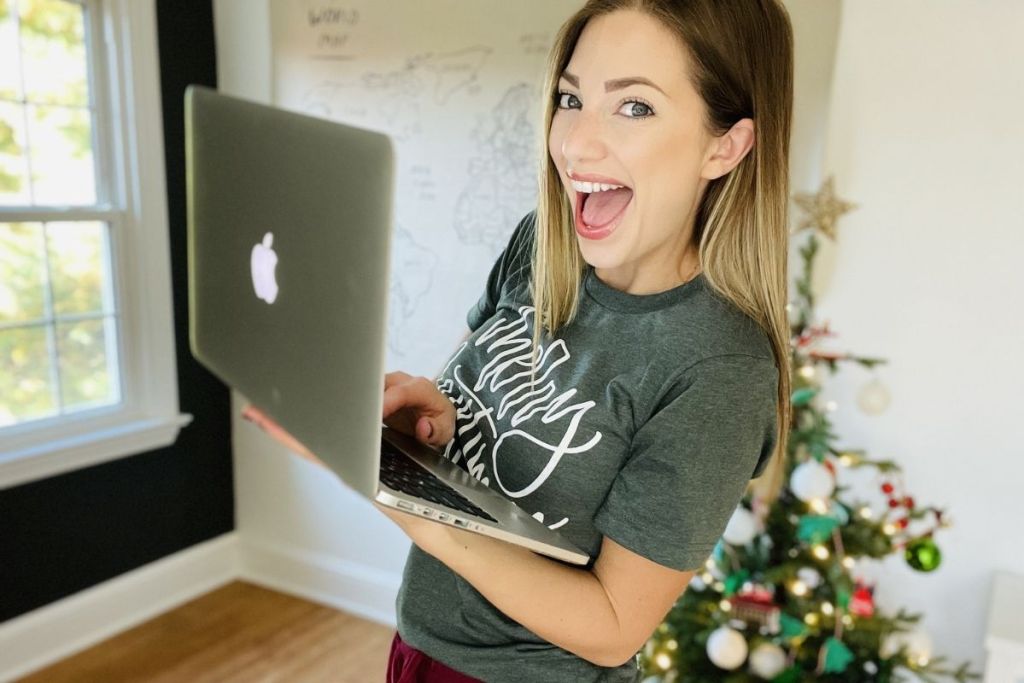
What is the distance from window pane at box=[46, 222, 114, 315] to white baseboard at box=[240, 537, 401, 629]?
1.08 metres

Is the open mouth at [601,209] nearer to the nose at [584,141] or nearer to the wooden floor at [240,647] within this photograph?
the nose at [584,141]

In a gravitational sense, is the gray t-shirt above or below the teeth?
below

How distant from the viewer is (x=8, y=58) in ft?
7.78

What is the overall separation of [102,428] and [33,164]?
0.85 meters

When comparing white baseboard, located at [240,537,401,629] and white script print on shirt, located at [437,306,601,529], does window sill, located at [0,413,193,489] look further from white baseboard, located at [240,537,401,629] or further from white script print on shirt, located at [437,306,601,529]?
white script print on shirt, located at [437,306,601,529]

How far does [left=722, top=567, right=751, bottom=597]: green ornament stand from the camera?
190 centimetres

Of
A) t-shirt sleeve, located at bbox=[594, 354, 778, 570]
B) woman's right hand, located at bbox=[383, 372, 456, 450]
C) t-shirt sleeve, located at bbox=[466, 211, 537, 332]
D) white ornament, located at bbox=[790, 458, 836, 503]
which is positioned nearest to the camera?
t-shirt sleeve, located at bbox=[594, 354, 778, 570]

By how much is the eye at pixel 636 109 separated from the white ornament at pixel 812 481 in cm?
117

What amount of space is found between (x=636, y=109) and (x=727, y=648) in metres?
1.38

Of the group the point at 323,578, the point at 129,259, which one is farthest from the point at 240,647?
the point at 129,259

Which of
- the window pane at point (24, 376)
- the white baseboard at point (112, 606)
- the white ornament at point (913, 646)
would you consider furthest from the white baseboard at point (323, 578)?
the white ornament at point (913, 646)

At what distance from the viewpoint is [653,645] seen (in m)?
1.99

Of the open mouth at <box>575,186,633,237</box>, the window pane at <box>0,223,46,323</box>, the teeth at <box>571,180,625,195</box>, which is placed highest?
the teeth at <box>571,180,625,195</box>

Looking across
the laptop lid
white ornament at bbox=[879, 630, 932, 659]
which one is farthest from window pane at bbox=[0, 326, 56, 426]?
white ornament at bbox=[879, 630, 932, 659]
